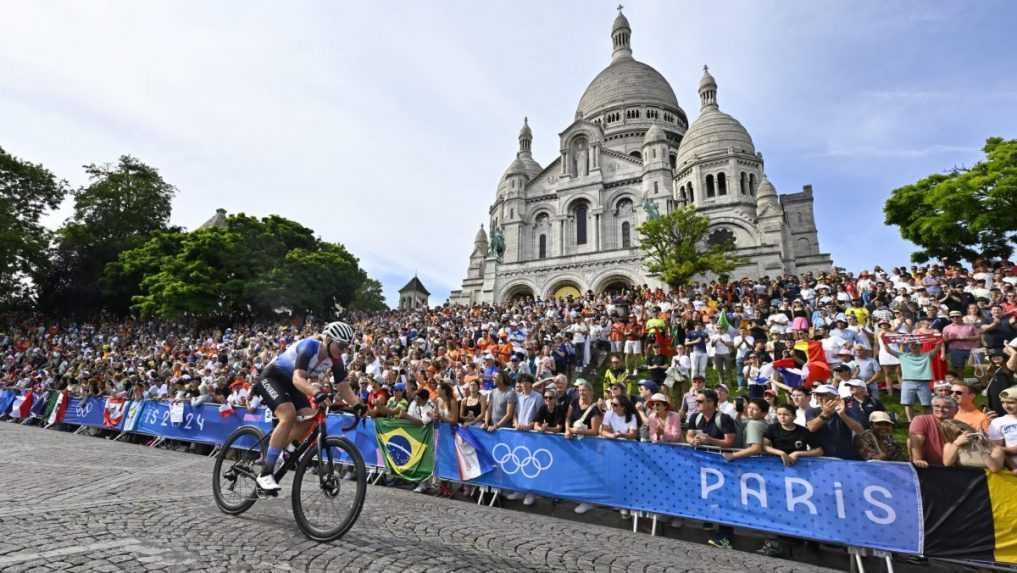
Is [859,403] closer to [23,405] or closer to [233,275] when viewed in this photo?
[23,405]

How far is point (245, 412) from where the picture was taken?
408 inches

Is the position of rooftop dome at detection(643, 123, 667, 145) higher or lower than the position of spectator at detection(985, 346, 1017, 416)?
higher

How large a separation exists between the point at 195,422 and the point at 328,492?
8.68 m

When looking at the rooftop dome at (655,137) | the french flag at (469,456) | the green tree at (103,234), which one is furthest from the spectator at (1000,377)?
the green tree at (103,234)

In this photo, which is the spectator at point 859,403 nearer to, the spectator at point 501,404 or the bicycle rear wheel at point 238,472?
the spectator at point 501,404

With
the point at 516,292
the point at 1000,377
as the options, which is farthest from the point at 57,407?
the point at 516,292

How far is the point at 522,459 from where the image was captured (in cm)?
682

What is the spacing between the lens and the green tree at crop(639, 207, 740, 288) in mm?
29312

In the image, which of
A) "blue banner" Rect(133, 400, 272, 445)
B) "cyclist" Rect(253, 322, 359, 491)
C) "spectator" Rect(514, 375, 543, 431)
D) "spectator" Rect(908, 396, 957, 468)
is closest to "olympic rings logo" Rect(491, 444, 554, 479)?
"spectator" Rect(514, 375, 543, 431)

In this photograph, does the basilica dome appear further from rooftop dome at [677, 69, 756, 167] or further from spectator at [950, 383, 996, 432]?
spectator at [950, 383, 996, 432]

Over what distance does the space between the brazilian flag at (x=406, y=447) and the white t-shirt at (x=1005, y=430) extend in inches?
258

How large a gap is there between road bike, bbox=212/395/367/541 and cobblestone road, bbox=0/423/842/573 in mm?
163

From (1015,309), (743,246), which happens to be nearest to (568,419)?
(1015,309)

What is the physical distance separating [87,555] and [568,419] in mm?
5167
